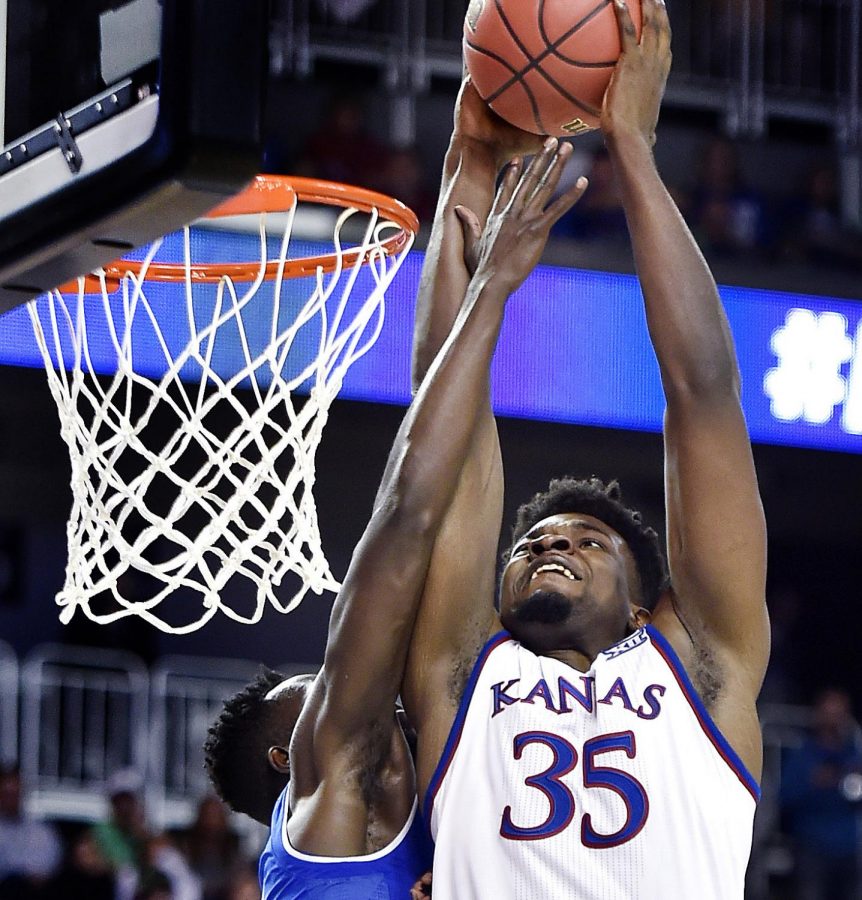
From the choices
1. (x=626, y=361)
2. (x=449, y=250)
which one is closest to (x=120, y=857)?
(x=626, y=361)

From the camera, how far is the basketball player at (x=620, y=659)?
3.19m

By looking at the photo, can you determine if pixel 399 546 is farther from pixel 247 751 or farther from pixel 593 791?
pixel 247 751

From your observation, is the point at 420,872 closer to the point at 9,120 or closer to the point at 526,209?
Result: the point at 526,209

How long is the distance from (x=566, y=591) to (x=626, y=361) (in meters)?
6.20

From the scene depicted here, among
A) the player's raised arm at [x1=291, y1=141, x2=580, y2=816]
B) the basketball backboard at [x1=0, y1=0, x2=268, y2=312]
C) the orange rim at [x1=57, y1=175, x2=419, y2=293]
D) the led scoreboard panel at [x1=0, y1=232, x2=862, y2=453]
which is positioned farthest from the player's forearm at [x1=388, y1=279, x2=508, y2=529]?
the led scoreboard panel at [x1=0, y1=232, x2=862, y2=453]

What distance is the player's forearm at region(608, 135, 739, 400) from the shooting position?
11.0 ft

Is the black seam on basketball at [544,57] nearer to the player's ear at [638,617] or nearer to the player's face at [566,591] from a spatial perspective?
the player's face at [566,591]

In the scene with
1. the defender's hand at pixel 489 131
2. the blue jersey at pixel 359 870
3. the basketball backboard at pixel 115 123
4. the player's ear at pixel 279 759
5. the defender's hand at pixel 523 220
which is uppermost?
the defender's hand at pixel 489 131

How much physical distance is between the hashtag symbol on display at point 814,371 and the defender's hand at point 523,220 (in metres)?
6.35

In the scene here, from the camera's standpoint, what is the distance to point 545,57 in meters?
3.55

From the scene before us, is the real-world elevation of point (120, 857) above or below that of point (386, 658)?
above

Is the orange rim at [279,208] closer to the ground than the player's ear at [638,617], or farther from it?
farther from it

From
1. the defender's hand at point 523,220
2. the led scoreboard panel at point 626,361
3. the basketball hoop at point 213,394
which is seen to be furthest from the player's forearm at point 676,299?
the led scoreboard panel at point 626,361

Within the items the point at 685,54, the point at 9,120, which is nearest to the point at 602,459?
the point at 685,54
